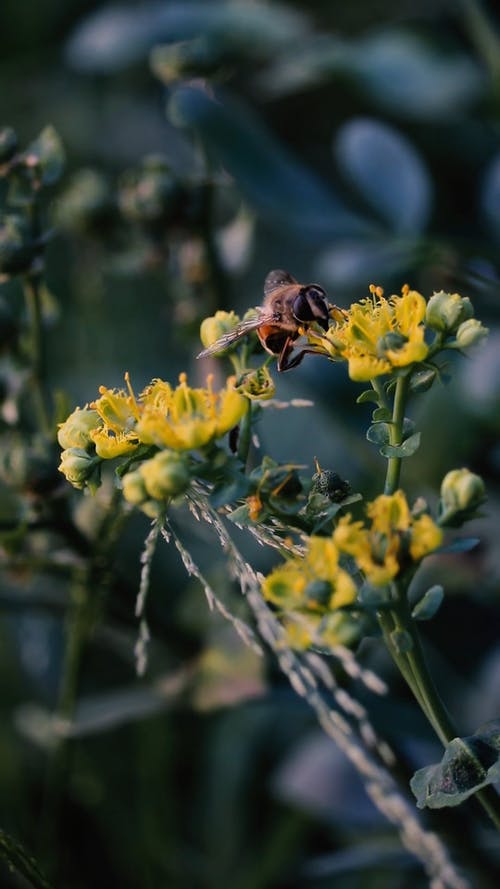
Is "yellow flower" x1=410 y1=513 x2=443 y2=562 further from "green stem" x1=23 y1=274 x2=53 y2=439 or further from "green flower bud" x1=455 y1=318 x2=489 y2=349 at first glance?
"green stem" x1=23 y1=274 x2=53 y2=439

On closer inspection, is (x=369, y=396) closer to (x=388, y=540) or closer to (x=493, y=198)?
(x=388, y=540)

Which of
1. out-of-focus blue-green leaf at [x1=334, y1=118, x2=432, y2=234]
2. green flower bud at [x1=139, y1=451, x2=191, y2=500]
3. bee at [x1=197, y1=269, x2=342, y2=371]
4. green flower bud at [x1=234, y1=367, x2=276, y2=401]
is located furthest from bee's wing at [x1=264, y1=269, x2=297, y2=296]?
out-of-focus blue-green leaf at [x1=334, y1=118, x2=432, y2=234]

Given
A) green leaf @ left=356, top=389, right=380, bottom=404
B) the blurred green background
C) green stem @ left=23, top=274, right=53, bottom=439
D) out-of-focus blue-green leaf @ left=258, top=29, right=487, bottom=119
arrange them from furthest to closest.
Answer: out-of-focus blue-green leaf @ left=258, top=29, right=487, bottom=119 < the blurred green background < green stem @ left=23, top=274, right=53, bottom=439 < green leaf @ left=356, top=389, right=380, bottom=404

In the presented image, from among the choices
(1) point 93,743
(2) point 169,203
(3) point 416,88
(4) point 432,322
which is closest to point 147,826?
(1) point 93,743

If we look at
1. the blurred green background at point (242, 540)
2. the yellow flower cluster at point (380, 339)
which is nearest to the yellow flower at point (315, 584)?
the yellow flower cluster at point (380, 339)

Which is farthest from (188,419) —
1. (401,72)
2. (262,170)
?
(401,72)

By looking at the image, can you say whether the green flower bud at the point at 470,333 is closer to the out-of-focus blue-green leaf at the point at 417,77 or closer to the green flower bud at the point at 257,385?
the green flower bud at the point at 257,385

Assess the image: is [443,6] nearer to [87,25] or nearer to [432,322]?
[87,25]
